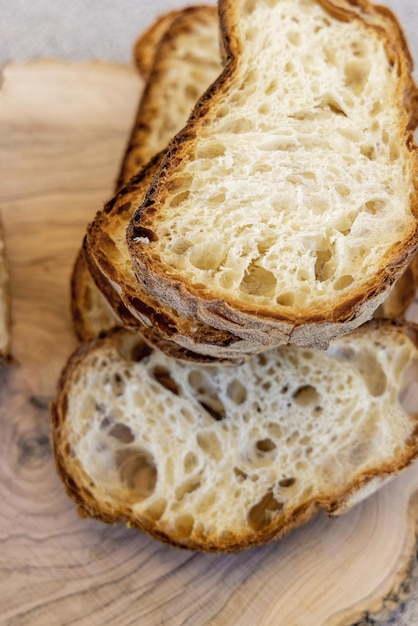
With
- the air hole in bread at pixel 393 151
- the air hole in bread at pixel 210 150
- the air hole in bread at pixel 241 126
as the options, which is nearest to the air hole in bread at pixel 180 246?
the air hole in bread at pixel 210 150

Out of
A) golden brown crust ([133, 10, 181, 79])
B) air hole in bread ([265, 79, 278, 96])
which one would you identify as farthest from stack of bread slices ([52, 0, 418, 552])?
golden brown crust ([133, 10, 181, 79])

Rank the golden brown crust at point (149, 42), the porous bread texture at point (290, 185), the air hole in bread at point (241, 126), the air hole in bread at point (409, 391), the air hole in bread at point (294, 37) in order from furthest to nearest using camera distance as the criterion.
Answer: the golden brown crust at point (149, 42) → the air hole in bread at point (409, 391) → the air hole in bread at point (294, 37) → the air hole in bread at point (241, 126) → the porous bread texture at point (290, 185)

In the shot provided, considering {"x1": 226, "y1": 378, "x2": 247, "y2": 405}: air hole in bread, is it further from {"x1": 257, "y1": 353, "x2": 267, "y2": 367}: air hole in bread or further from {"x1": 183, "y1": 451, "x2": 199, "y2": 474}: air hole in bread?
{"x1": 183, "y1": 451, "x2": 199, "y2": 474}: air hole in bread

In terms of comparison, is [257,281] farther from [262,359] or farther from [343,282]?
[262,359]

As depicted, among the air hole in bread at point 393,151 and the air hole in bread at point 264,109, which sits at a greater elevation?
the air hole in bread at point 393,151

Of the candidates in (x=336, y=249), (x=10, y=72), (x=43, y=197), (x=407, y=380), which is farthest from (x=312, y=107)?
(x=10, y=72)

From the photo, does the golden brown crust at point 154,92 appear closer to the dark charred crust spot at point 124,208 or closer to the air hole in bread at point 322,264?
the dark charred crust spot at point 124,208
